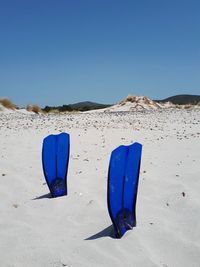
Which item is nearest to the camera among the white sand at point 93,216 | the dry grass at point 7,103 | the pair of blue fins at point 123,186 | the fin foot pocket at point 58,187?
the white sand at point 93,216

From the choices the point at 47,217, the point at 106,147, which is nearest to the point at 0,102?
the point at 106,147

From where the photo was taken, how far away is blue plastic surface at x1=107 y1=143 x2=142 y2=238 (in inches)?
117

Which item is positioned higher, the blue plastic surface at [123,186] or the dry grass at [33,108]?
the dry grass at [33,108]

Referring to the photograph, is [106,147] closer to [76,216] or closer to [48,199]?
[48,199]

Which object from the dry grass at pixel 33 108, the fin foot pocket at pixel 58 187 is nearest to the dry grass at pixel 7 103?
the dry grass at pixel 33 108

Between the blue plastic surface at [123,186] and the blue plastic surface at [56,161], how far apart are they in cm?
128

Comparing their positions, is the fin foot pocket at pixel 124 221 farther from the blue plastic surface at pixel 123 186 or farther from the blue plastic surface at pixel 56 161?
the blue plastic surface at pixel 56 161

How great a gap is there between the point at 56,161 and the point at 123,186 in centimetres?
146

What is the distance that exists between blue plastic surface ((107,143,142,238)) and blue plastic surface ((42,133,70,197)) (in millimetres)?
1281

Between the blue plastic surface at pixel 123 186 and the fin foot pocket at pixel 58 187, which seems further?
the fin foot pocket at pixel 58 187

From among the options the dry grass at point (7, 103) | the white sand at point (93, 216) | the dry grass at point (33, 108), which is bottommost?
the white sand at point (93, 216)

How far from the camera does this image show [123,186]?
3.06 meters

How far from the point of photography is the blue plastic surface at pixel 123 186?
2.96 m

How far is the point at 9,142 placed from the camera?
7.98 metres
